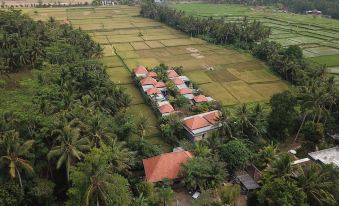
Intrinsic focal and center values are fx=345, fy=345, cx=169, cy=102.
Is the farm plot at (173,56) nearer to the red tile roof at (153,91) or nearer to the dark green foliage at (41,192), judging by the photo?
the red tile roof at (153,91)

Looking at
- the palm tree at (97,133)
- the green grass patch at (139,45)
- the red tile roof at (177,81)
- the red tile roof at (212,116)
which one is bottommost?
the red tile roof at (212,116)

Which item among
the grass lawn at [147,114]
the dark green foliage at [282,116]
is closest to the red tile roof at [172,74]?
the grass lawn at [147,114]

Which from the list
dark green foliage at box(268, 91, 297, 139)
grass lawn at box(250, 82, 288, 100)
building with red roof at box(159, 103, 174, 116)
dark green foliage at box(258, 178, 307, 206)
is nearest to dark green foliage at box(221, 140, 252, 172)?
dark green foliage at box(258, 178, 307, 206)

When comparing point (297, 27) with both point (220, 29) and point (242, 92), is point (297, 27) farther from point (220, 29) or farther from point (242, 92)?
point (242, 92)

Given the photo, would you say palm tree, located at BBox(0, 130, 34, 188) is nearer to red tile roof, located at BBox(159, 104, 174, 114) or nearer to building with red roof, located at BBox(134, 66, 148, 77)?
red tile roof, located at BBox(159, 104, 174, 114)

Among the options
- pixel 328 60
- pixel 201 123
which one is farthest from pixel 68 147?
pixel 328 60

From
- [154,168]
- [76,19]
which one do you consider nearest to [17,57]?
[154,168]
